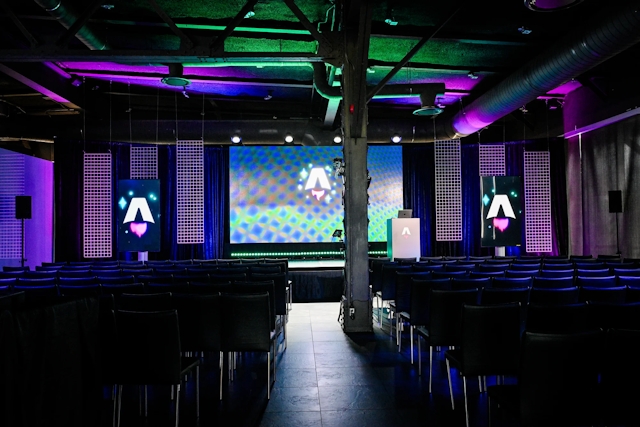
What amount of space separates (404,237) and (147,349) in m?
8.60

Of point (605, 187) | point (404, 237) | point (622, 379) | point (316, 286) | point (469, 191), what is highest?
point (469, 191)

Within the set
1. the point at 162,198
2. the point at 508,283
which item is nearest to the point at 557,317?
the point at 508,283

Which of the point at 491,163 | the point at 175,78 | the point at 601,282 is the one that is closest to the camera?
the point at 601,282

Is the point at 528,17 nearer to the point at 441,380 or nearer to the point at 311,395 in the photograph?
the point at 441,380

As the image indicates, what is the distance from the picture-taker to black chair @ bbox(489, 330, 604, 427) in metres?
2.70

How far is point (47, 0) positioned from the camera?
6309mm

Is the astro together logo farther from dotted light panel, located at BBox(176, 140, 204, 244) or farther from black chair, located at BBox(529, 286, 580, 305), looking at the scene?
black chair, located at BBox(529, 286, 580, 305)

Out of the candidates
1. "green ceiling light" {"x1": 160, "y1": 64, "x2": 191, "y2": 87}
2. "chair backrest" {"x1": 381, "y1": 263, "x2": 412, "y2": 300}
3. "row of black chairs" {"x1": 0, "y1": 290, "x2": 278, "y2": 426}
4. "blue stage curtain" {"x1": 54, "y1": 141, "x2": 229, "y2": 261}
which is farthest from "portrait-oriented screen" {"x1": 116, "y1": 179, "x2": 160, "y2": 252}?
"row of black chairs" {"x1": 0, "y1": 290, "x2": 278, "y2": 426}

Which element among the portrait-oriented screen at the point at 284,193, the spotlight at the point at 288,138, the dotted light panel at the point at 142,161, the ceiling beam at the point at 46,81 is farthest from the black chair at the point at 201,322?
the portrait-oriented screen at the point at 284,193

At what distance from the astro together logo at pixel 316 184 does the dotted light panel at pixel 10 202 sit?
7.18 m

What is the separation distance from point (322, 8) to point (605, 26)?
413cm

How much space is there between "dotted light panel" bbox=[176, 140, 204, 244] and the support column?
18.2 feet

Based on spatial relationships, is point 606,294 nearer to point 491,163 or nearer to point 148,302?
point 148,302

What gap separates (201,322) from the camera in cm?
438
